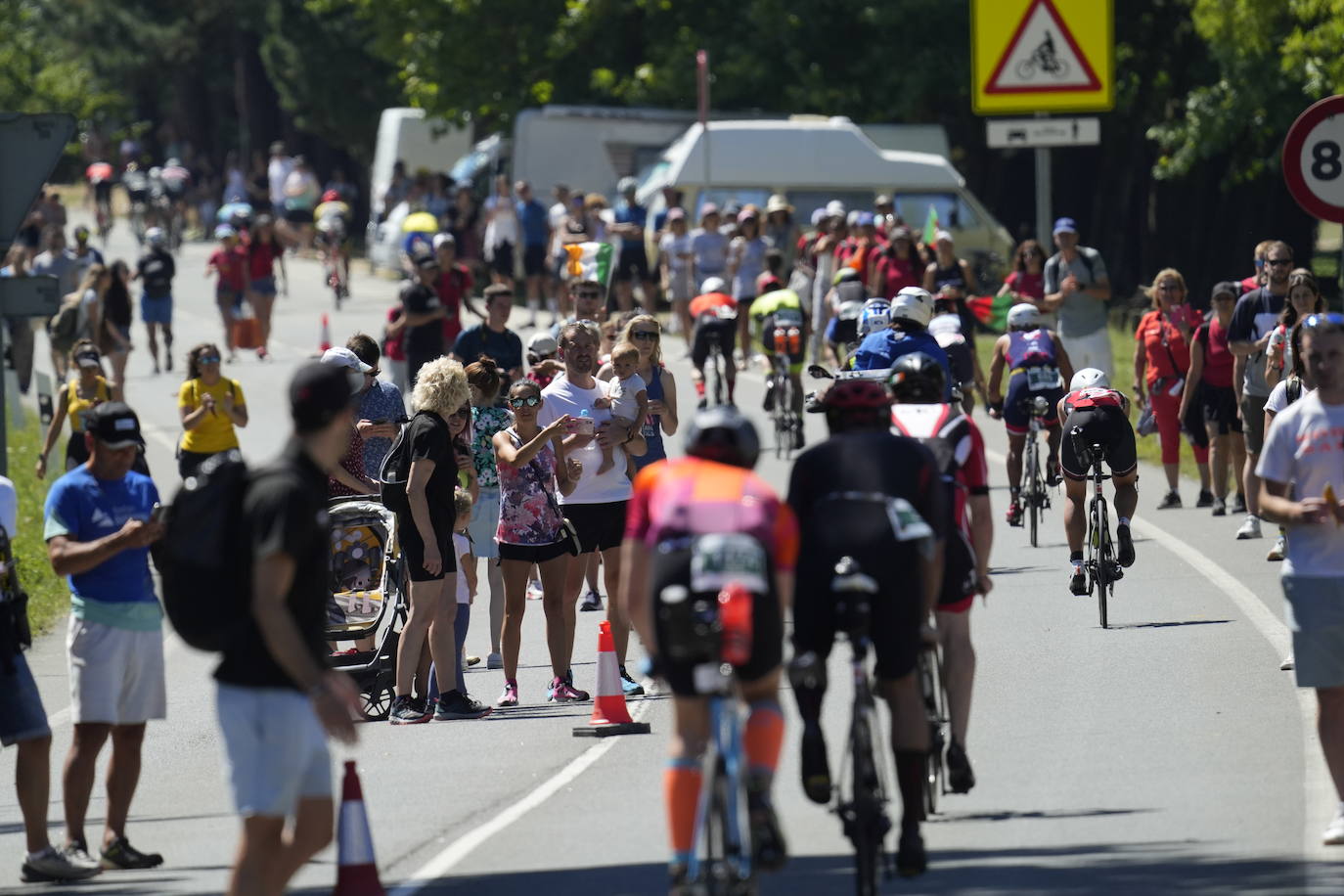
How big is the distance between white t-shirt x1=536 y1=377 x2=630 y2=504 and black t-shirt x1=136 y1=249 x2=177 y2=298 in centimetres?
1757

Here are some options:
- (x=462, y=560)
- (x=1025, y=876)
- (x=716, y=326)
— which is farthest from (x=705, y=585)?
(x=716, y=326)

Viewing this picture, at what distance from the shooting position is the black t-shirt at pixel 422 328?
20953 millimetres

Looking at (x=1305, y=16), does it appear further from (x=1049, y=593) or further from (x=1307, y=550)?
(x=1307, y=550)

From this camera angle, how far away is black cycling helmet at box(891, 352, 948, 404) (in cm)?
961

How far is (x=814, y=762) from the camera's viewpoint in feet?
27.1

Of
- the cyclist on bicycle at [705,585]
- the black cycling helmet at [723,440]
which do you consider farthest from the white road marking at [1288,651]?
the black cycling helmet at [723,440]

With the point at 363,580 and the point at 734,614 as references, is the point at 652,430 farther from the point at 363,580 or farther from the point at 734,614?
the point at 734,614

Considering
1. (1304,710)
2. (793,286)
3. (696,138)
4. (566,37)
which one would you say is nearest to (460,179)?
(566,37)

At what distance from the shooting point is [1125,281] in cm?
4056

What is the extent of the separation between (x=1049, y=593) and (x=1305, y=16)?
41.7 feet

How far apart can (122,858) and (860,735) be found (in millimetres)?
3070

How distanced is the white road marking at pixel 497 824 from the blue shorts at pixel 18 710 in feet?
5.09

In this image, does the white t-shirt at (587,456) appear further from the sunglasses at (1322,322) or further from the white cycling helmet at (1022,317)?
the white cycling helmet at (1022,317)

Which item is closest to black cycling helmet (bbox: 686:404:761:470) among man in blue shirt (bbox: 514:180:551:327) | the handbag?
the handbag
